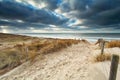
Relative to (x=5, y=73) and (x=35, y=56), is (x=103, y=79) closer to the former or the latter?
(x=5, y=73)

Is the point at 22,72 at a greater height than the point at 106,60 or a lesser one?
lesser

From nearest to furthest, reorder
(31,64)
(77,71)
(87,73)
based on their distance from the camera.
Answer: (87,73), (77,71), (31,64)

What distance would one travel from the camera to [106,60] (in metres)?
8.12

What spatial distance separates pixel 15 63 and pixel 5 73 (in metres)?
1.67

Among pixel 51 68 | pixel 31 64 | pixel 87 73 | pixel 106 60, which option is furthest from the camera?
pixel 31 64

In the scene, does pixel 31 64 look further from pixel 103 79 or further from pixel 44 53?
pixel 103 79

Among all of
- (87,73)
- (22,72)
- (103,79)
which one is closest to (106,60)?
(87,73)

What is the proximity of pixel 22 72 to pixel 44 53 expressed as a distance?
14.1 ft

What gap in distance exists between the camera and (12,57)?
11.1 m

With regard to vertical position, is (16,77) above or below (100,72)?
below

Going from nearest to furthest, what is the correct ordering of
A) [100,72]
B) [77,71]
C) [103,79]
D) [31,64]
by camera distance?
1. [103,79]
2. [100,72]
3. [77,71]
4. [31,64]

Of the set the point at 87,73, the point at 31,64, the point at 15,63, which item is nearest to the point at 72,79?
the point at 87,73

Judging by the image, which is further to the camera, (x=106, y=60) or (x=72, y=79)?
(x=106, y=60)

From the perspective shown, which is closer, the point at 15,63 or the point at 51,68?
the point at 51,68
